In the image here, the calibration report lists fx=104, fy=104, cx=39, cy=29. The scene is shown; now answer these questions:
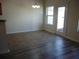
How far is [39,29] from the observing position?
823cm

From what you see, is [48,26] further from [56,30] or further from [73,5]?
[73,5]

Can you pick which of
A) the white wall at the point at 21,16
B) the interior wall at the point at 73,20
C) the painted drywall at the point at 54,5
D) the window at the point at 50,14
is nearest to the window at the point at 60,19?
the painted drywall at the point at 54,5

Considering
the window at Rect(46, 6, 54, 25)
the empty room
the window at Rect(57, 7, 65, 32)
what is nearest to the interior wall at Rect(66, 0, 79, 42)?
the empty room

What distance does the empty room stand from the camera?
397 cm

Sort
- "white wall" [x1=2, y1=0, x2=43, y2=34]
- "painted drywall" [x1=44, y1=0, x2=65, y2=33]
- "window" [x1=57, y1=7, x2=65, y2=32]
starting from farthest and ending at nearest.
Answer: "white wall" [x1=2, y1=0, x2=43, y2=34] → "painted drywall" [x1=44, y1=0, x2=65, y2=33] → "window" [x1=57, y1=7, x2=65, y2=32]

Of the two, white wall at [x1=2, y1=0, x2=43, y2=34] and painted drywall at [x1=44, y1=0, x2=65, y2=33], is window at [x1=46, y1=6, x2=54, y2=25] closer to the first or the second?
painted drywall at [x1=44, y1=0, x2=65, y2=33]

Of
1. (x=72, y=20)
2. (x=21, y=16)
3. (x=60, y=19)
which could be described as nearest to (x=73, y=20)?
(x=72, y=20)

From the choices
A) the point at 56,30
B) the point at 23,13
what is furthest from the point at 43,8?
the point at 56,30

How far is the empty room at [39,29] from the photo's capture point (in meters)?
3.97

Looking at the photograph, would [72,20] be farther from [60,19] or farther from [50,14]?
[50,14]

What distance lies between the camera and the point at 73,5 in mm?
5547

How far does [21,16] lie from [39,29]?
1.79 metres

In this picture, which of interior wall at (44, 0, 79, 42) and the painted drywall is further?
the painted drywall

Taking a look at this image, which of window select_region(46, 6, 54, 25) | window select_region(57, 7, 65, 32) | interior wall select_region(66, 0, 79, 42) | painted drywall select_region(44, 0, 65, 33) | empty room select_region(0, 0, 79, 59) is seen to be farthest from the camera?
window select_region(46, 6, 54, 25)
